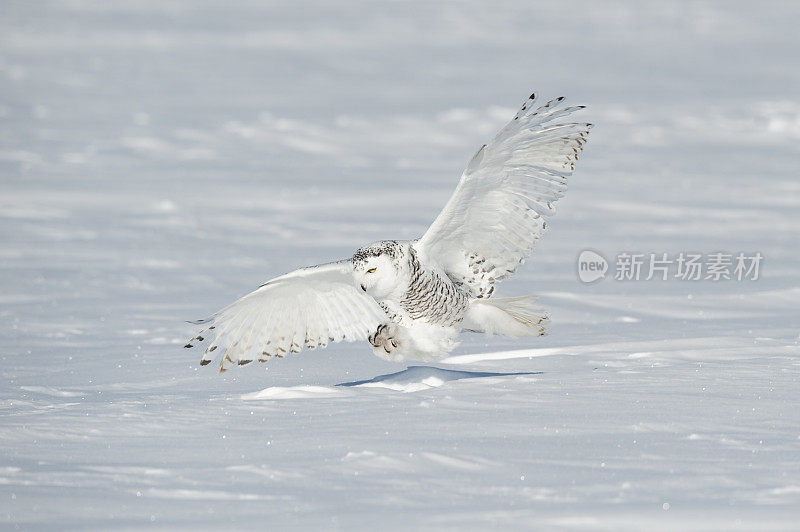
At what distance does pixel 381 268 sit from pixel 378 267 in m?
0.01

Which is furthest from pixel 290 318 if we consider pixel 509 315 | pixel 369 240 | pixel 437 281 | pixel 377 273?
pixel 369 240

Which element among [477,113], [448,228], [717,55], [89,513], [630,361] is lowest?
[89,513]

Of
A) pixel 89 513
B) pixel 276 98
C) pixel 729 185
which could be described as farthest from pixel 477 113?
pixel 89 513

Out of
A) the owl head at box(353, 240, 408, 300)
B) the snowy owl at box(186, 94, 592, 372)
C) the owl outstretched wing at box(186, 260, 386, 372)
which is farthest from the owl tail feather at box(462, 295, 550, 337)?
the owl head at box(353, 240, 408, 300)

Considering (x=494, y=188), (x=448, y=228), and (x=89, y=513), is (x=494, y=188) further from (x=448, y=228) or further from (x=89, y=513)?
(x=89, y=513)

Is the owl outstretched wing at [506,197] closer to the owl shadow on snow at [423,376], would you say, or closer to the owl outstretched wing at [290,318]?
Result: the owl outstretched wing at [290,318]

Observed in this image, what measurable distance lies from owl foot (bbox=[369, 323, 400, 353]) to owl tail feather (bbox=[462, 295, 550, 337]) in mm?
351

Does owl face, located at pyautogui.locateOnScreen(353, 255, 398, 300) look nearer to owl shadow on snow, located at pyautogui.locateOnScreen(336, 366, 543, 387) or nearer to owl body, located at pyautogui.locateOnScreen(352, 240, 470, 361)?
owl body, located at pyautogui.locateOnScreen(352, 240, 470, 361)

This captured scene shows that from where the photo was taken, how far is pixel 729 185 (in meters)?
10.4

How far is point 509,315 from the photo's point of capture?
4.95 metres

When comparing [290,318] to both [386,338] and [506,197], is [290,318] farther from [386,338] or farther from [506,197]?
[506,197]

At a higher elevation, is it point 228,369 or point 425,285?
point 425,285

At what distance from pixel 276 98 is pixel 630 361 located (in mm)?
10981

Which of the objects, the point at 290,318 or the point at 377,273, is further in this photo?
the point at 290,318
